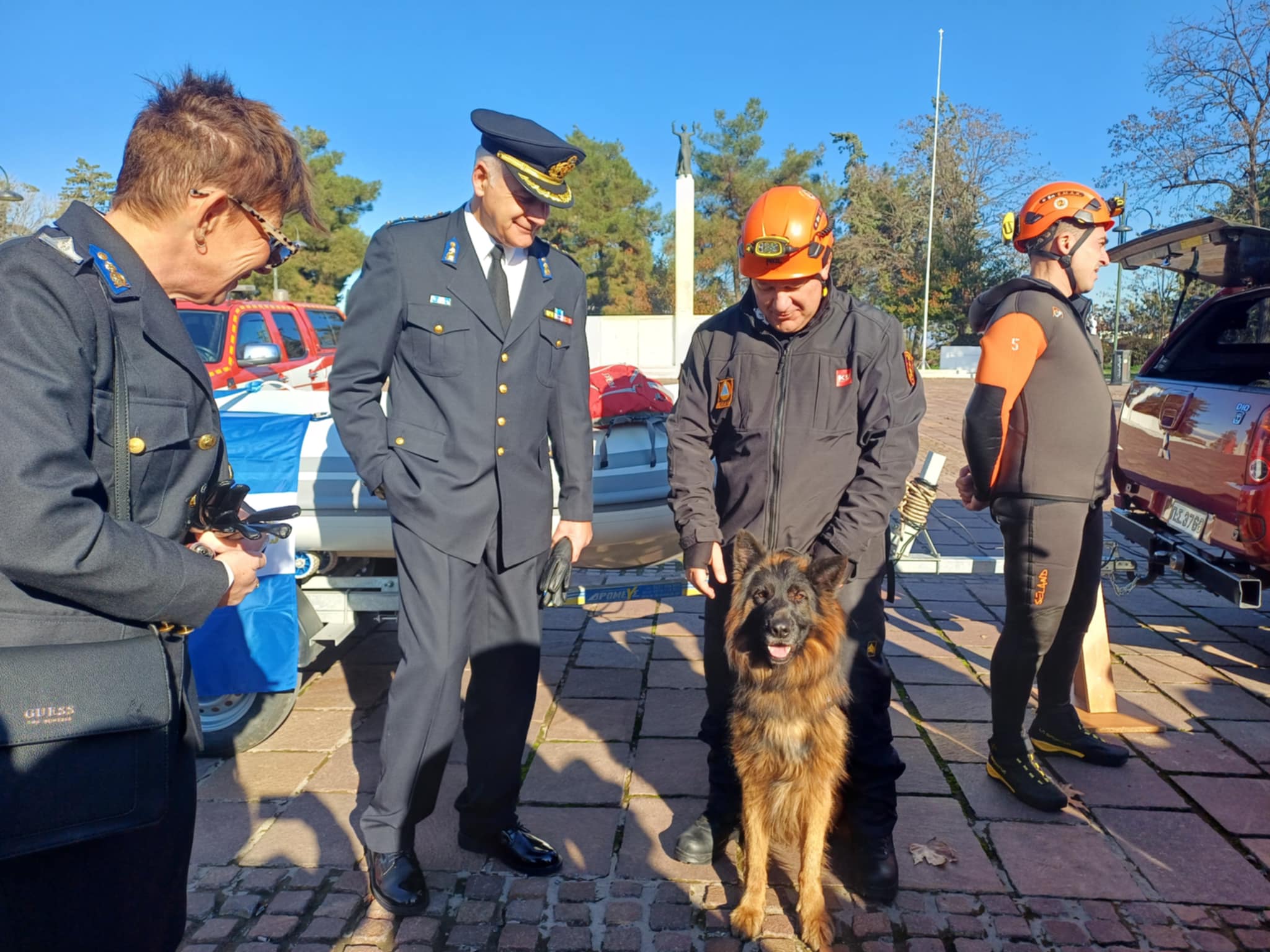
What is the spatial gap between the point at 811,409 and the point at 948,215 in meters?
41.7

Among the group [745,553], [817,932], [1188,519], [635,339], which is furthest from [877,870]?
[635,339]

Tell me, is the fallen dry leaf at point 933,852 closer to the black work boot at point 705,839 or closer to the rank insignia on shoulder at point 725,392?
the black work boot at point 705,839

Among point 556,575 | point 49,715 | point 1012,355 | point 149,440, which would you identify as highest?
point 1012,355

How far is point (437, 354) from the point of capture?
2607mm

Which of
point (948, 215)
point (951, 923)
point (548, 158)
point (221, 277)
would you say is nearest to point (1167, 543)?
point (951, 923)

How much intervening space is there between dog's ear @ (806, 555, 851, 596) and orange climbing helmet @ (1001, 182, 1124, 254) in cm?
169

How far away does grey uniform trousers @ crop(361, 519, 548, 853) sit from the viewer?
8.62 ft

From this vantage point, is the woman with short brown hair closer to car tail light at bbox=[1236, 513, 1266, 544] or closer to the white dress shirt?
the white dress shirt

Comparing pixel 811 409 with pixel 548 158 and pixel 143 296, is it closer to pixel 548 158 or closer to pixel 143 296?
pixel 548 158

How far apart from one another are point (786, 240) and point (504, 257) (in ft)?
3.14

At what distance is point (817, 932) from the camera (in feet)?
8.40

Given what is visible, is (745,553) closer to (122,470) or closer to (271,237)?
(271,237)

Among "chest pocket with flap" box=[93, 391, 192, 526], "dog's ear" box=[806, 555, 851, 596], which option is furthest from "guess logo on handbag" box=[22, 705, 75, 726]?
"dog's ear" box=[806, 555, 851, 596]

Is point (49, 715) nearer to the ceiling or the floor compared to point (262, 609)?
nearer to the ceiling
